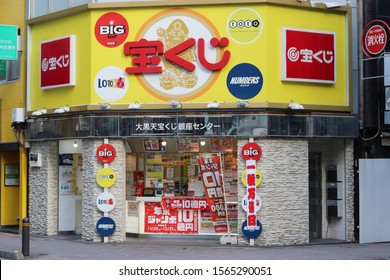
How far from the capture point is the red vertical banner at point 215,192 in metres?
22.2

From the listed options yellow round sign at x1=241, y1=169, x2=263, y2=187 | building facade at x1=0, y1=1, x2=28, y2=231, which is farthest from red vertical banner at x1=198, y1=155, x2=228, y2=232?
building facade at x1=0, y1=1, x2=28, y2=231

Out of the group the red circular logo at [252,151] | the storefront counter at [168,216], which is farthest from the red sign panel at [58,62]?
the red circular logo at [252,151]

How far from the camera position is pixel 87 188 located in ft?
73.2

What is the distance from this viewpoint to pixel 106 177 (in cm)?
2189

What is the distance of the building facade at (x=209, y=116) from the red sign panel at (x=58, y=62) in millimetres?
56

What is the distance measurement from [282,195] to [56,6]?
9778mm

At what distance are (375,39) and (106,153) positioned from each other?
8639 mm

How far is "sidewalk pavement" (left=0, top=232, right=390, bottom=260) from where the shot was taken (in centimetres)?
1878

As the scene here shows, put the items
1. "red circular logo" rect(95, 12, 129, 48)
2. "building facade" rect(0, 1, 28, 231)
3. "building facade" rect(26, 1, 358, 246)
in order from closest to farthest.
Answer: "building facade" rect(26, 1, 358, 246), "red circular logo" rect(95, 12, 129, 48), "building facade" rect(0, 1, 28, 231)

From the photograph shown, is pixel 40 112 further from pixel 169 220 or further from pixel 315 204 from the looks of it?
pixel 315 204

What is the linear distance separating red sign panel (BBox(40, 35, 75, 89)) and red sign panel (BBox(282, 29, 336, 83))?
6614mm

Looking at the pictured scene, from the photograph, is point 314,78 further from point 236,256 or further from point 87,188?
point 87,188

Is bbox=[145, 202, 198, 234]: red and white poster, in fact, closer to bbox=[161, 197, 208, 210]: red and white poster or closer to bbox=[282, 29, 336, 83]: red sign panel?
bbox=[161, 197, 208, 210]: red and white poster

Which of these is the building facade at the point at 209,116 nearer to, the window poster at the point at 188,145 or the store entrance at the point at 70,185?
the window poster at the point at 188,145
